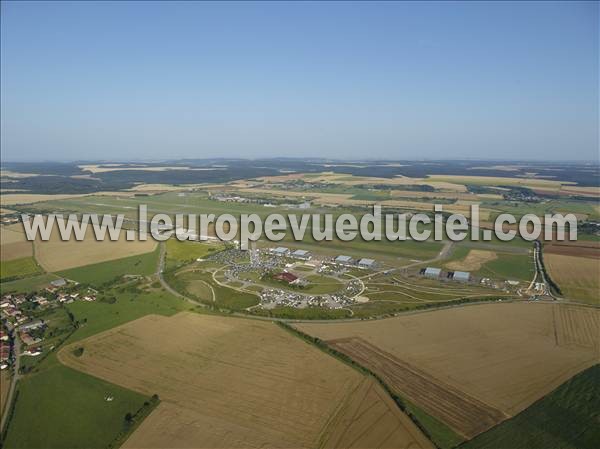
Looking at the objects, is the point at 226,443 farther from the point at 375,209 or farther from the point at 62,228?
the point at 375,209

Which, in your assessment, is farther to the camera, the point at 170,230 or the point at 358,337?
the point at 170,230

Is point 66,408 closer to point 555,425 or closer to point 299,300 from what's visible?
point 299,300

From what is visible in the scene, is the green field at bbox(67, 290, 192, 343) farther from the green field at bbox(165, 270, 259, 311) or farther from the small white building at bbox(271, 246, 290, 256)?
the small white building at bbox(271, 246, 290, 256)

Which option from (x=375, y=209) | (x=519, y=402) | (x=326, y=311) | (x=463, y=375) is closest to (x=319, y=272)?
(x=326, y=311)

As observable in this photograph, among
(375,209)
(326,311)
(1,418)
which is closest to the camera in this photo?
(1,418)

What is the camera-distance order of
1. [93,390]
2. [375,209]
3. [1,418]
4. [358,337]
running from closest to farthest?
[1,418] < [93,390] < [358,337] < [375,209]
